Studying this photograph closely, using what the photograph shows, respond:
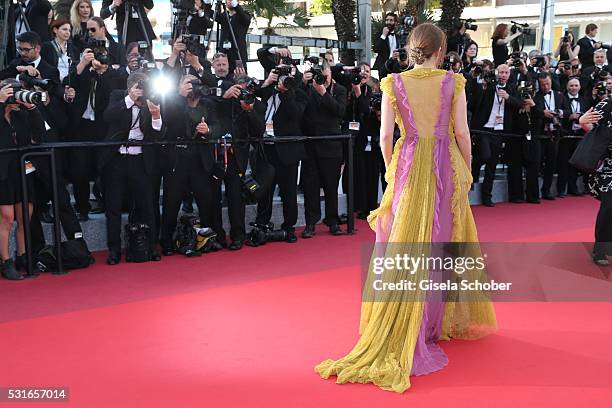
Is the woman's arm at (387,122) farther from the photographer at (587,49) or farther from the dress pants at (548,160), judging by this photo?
the photographer at (587,49)

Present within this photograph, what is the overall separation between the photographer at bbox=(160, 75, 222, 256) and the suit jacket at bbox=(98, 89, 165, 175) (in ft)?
0.69

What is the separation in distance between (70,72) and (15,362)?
3.33 m

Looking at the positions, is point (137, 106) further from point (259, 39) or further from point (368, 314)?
point (259, 39)

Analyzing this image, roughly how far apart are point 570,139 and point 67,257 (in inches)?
276

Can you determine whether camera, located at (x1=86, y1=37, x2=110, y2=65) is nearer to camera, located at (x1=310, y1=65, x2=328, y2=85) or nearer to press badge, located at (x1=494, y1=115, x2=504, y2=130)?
camera, located at (x1=310, y1=65, x2=328, y2=85)

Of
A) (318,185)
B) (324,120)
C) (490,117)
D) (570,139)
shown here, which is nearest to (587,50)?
(570,139)

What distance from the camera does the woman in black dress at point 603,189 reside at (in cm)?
583

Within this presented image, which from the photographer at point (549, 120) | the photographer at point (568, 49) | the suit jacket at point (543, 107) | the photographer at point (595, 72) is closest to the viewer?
the suit jacket at point (543, 107)

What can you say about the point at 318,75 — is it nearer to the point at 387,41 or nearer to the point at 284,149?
the point at 284,149

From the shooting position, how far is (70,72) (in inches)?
264

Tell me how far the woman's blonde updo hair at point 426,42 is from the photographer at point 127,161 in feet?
9.97

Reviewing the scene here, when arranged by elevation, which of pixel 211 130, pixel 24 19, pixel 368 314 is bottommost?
pixel 368 314

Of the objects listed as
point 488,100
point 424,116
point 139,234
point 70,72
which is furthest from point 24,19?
point 488,100

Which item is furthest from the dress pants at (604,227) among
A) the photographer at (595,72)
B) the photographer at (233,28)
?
the photographer at (595,72)
